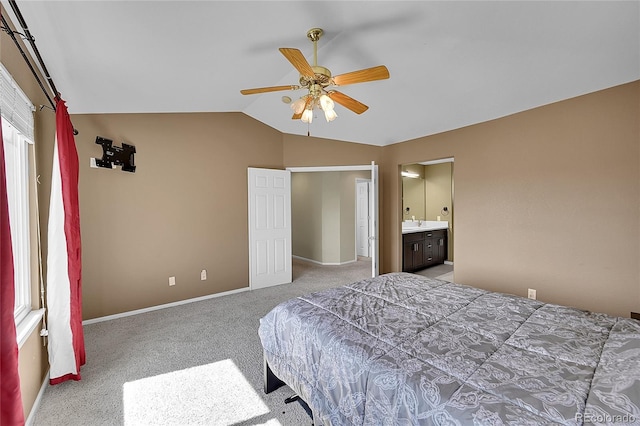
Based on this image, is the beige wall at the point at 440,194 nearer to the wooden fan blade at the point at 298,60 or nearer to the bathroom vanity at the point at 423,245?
the bathroom vanity at the point at 423,245

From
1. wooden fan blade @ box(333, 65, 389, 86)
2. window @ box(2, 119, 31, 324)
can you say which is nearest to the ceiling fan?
wooden fan blade @ box(333, 65, 389, 86)

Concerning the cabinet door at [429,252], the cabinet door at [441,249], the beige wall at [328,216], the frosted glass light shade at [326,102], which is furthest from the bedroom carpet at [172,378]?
the cabinet door at [441,249]

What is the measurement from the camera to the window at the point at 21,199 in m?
1.85

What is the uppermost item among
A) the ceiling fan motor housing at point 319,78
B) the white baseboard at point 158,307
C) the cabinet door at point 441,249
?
the ceiling fan motor housing at point 319,78

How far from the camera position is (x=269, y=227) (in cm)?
469

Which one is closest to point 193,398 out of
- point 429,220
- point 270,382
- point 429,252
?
point 270,382

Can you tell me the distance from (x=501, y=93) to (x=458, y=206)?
145cm

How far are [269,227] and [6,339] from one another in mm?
3693

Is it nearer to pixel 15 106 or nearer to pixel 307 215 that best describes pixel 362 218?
pixel 307 215

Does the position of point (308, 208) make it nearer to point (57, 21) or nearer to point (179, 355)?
point (179, 355)

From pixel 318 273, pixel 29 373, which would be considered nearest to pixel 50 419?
pixel 29 373

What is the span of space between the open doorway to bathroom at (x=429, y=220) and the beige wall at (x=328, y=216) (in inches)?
49.1

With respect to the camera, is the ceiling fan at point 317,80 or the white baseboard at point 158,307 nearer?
the ceiling fan at point 317,80

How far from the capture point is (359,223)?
7.36m
